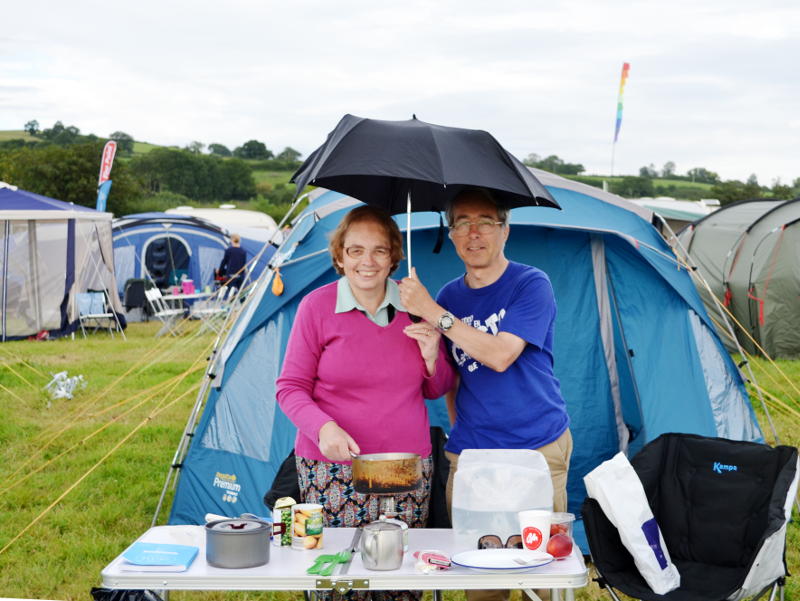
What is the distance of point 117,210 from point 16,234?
82.5ft

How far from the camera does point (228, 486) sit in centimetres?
414

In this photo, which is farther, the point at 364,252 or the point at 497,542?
the point at 364,252

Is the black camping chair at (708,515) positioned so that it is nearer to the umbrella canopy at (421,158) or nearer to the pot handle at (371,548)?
the pot handle at (371,548)

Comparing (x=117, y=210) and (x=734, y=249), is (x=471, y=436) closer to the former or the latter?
(x=734, y=249)

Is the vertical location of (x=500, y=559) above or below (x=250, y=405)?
above

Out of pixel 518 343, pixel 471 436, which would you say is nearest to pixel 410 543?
pixel 471 436

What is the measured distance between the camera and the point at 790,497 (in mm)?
2621

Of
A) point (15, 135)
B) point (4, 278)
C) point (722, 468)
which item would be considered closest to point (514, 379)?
point (722, 468)

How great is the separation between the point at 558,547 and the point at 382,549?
416mm

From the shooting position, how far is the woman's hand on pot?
7.43ft

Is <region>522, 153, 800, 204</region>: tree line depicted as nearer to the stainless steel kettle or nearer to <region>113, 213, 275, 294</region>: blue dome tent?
<region>113, 213, 275, 294</region>: blue dome tent

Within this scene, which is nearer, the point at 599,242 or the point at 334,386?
the point at 334,386

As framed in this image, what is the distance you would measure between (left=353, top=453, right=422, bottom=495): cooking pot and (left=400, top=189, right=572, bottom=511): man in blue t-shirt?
1.25 ft

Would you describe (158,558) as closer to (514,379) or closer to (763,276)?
(514,379)
